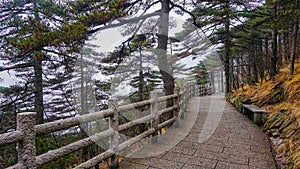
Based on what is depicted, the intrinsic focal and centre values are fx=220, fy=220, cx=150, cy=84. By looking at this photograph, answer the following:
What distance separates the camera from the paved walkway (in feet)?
10.8

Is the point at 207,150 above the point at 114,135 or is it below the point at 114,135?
below

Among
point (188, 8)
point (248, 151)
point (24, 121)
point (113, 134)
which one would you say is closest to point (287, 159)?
point (248, 151)

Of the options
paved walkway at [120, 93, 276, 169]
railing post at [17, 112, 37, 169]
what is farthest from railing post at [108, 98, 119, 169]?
railing post at [17, 112, 37, 169]

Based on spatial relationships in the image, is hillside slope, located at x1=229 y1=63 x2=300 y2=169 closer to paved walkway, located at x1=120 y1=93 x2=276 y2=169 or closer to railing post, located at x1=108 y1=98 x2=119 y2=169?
paved walkway, located at x1=120 y1=93 x2=276 y2=169

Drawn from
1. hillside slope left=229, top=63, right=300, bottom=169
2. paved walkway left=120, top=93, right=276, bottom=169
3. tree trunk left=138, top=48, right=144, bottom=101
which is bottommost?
paved walkway left=120, top=93, right=276, bottom=169

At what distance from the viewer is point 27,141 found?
1.87m

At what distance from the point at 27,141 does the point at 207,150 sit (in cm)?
301

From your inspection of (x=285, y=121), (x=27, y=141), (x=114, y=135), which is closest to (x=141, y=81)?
(x=285, y=121)

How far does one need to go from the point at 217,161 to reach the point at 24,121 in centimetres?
276

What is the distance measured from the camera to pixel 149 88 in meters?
12.7

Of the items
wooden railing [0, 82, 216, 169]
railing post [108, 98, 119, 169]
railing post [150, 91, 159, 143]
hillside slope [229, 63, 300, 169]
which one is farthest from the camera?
railing post [150, 91, 159, 143]

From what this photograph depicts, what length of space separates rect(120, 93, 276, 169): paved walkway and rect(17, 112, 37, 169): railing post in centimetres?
158

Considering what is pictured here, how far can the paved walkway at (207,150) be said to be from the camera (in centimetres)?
329

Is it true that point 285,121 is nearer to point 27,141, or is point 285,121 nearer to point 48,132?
point 48,132
